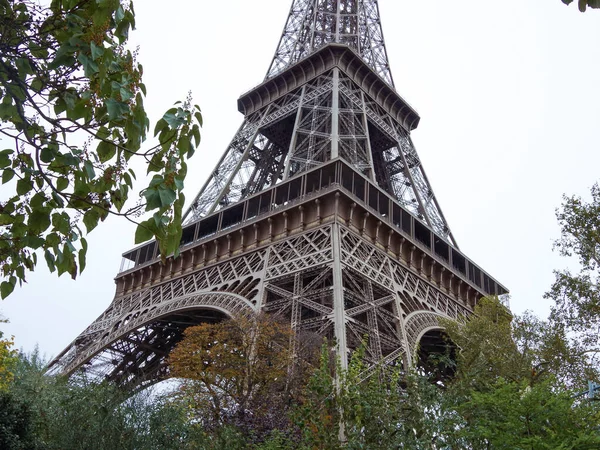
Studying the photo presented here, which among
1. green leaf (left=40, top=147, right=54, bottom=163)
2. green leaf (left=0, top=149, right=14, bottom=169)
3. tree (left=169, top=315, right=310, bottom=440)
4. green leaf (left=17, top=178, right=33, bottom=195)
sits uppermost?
tree (left=169, top=315, right=310, bottom=440)

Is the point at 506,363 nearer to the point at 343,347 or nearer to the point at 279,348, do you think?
the point at 343,347

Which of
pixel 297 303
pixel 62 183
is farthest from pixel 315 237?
pixel 62 183

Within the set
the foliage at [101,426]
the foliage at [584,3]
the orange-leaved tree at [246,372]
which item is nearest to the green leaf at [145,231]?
the foliage at [584,3]

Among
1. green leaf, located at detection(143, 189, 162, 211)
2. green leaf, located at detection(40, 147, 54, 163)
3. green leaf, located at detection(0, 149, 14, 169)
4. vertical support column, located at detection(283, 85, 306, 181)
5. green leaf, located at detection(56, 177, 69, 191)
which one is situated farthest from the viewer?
vertical support column, located at detection(283, 85, 306, 181)

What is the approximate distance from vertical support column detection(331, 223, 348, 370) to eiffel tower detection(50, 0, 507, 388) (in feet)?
0.19

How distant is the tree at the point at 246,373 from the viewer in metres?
18.9

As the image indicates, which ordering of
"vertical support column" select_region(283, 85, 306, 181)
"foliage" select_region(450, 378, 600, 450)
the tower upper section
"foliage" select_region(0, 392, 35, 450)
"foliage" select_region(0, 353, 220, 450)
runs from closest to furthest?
"foliage" select_region(450, 378, 600, 450), "foliage" select_region(0, 353, 220, 450), "foliage" select_region(0, 392, 35, 450), "vertical support column" select_region(283, 85, 306, 181), the tower upper section

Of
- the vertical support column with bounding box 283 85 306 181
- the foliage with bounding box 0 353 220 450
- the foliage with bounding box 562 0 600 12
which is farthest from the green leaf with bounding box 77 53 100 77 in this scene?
the vertical support column with bounding box 283 85 306 181

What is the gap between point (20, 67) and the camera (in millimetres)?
5668

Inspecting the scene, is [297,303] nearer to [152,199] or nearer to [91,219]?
[91,219]

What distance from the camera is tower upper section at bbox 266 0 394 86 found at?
45406 millimetres

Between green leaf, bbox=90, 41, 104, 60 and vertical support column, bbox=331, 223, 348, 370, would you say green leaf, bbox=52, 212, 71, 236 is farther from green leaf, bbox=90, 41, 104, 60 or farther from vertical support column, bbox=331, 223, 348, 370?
vertical support column, bbox=331, 223, 348, 370

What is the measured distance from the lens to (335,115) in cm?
3497

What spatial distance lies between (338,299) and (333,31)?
30878 millimetres
